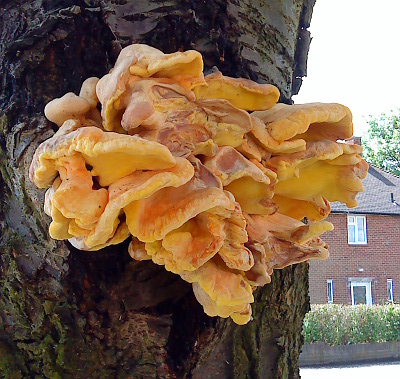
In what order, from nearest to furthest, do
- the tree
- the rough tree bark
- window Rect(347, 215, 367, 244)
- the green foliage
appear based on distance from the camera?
1. the rough tree bark
2. the green foliage
3. window Rect(347, 215, 367, 244)
4. the tree

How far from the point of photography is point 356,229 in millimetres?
14961

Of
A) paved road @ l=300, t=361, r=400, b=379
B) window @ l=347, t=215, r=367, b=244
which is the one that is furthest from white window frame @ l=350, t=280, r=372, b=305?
paved road @ l=300, t=361, r=400, b=379

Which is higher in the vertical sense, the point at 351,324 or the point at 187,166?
the point at 187,166

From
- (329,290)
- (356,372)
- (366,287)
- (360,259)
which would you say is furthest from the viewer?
(366,287)

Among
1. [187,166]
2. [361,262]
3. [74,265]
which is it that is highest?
[361,262]

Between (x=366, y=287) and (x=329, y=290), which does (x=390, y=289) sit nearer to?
(x=366, y=287)

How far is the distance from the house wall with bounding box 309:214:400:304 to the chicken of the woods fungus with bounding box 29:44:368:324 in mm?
13853

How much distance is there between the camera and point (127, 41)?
3.54 ft

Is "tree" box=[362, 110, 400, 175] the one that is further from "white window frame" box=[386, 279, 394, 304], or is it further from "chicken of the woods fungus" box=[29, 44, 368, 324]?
"chicken of the woods fungus" box=[29, 44, 368, 324]

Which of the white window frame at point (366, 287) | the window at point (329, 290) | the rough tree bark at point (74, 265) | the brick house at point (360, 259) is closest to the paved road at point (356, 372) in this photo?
the window at point (329, 290)

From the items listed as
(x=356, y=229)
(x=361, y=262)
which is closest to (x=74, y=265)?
(x=356, y=229)

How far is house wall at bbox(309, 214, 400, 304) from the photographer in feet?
47.6

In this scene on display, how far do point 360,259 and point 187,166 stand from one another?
15.2 m

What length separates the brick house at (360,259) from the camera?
14.6 metres
